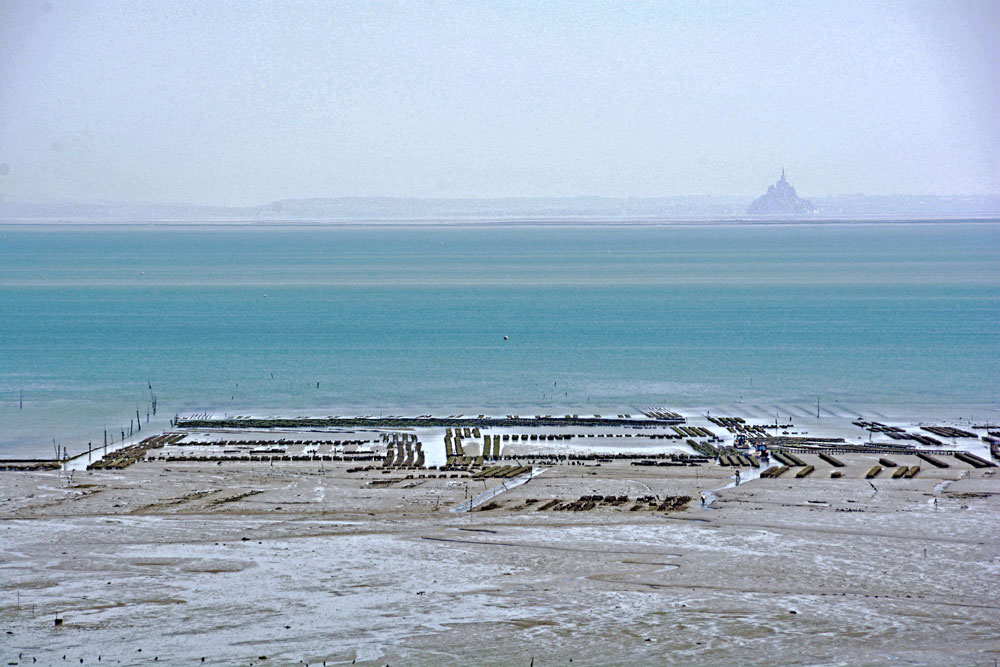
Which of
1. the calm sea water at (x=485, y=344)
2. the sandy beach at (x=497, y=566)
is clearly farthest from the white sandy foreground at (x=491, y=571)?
the calm sea water at (x=485, y=344)

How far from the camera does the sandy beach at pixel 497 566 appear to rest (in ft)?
73.9

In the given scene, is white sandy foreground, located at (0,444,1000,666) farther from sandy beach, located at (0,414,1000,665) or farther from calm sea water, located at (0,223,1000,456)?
calm sea water, located at (0,223,1000,456)

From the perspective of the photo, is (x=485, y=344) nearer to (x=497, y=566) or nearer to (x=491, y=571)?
(x=497, y=566)

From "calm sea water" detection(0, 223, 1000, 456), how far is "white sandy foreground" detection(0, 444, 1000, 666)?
12.5 metres

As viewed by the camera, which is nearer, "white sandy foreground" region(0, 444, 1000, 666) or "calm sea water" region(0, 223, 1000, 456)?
"white sandy foreground" region(0, 444, 1000, 666)

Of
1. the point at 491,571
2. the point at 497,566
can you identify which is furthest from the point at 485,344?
the point at 491,571

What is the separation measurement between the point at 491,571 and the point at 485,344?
1800 inches

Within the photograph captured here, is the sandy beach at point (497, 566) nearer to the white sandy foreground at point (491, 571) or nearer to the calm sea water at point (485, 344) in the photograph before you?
the white sandy foreground at point (491, 571)

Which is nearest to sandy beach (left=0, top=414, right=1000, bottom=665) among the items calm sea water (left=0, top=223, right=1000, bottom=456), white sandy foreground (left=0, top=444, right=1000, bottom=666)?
white sandy foreground (left=0, top=444, right=1000, bottom=666)

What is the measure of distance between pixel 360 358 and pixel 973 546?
42.8m

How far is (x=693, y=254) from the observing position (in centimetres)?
19338

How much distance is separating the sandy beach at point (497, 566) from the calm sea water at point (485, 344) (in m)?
11.9

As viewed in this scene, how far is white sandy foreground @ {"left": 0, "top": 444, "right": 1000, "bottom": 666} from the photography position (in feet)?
73.7

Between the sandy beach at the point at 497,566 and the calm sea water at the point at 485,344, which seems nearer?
the sandy beach at the point at 497,566
